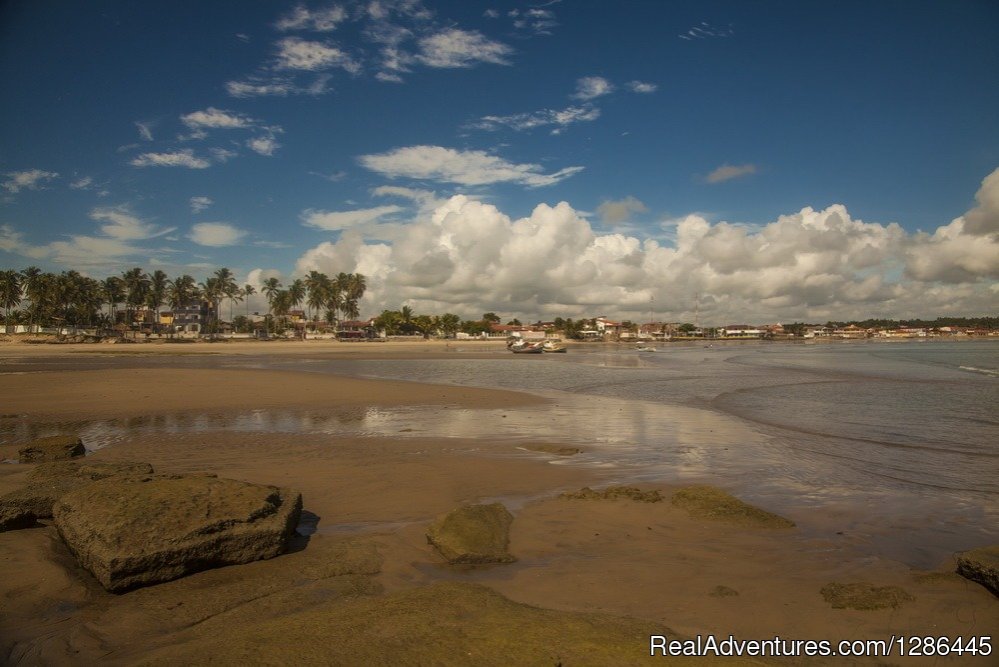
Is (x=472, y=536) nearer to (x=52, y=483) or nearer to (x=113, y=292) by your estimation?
(x=52, y=483)

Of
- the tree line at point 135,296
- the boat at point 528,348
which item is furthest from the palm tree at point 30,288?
the boat at point 528,348

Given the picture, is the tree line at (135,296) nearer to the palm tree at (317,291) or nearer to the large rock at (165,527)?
the palm tree at (317,291)

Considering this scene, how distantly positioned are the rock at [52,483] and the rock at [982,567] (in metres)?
9.64

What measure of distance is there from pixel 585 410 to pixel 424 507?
11429mm

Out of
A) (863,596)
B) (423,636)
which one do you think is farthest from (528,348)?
(423,636)

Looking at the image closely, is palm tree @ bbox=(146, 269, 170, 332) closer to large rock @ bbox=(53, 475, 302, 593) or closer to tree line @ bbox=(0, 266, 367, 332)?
tree line @ bbox=(0, 266, 367, 332)

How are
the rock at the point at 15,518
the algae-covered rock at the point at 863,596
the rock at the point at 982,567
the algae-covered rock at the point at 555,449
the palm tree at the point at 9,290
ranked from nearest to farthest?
the algae-covered rock at the point at 863,596, the rock at the point at 982,567, the rock at the point at 15,518, the algae-covered rock at the point at 555,449, the palm tree at the point at 9,290

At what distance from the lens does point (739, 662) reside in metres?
3.77

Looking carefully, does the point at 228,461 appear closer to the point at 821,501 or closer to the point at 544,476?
the point at 544,476

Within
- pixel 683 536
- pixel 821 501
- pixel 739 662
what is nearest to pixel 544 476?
pixel 683 536

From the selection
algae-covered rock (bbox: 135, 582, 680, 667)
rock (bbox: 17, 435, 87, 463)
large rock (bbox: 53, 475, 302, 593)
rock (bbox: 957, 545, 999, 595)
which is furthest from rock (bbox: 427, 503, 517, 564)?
rock (bbox: 17, 435, 87, 463)

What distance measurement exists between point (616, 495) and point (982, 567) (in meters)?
4.22

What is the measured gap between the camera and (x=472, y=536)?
5.93 metres

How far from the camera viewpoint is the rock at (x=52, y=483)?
6203mm
